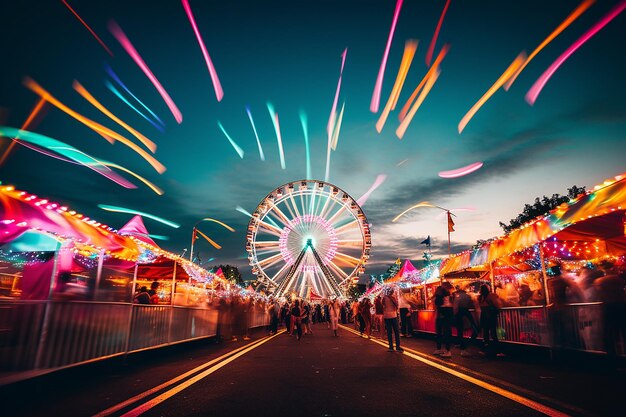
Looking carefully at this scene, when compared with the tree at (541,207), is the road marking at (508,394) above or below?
below

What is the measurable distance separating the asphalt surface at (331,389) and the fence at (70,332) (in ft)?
1.03

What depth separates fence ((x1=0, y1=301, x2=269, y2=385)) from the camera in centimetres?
522

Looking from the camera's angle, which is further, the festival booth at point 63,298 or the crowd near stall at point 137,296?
the crowd near stall at point 137,296

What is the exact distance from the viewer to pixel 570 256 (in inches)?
575

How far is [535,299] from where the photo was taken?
34.3 feet

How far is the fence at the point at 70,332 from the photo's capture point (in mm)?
5219

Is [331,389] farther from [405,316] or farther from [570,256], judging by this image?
[570,256]

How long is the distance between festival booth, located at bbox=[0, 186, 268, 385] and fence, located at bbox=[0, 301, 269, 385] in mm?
12

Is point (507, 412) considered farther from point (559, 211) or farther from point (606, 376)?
point (559, 211)

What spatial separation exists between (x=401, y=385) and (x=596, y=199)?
5370 millimetres

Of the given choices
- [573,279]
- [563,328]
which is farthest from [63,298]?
[573,279]

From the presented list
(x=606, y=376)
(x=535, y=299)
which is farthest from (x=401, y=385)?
(x=535, y=299)

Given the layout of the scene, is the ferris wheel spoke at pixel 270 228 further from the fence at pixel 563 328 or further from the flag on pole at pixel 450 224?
the fence at pixel 563 328

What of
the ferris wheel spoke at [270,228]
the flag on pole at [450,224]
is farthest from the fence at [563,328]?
the ferris wheel spoke at [270,228]
